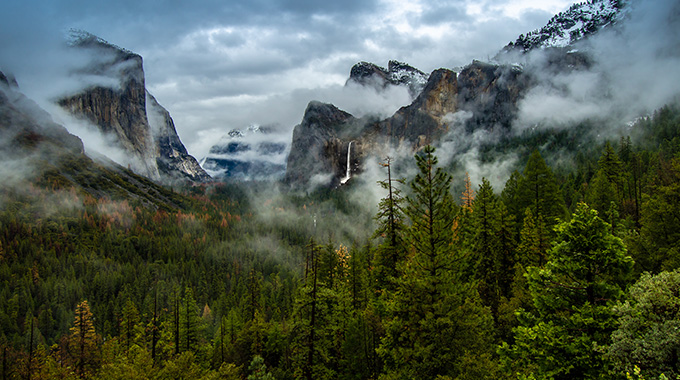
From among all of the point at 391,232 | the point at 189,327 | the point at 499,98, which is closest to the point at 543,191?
the point at 391,232

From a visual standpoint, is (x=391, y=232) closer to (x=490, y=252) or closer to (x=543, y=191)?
(x=490, y=252)

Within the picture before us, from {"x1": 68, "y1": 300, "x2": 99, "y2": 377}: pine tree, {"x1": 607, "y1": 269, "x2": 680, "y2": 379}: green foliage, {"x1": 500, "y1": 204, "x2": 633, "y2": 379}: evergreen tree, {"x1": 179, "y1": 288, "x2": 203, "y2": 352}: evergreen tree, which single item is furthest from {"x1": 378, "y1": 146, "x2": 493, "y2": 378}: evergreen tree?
{"x1": 68, "y1": 300, "x2": 99, "y2": 377}: pine tree

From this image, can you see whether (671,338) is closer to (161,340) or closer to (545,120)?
(161,340)

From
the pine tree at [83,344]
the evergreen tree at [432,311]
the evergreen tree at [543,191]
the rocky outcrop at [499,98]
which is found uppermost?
the rocky outcrop at [499,98]

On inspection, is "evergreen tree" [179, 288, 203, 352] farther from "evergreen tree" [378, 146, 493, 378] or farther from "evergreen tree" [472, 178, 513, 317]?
"evergreen tree" [378, 146, 493, 378]

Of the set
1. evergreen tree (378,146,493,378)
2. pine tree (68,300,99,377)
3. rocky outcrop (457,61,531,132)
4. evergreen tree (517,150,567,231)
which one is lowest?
pine tree (68,300,99,377)

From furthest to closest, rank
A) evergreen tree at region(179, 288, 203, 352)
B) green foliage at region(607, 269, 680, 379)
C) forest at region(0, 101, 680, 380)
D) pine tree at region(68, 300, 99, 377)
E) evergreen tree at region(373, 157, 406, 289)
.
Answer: evergreen tree at region(179, 288, 203, 352) → pine tree at region(68, 300, 99, 377) → evergreen tree at region(373, 157, 406, 289) → forest at region(0, 101, 680, 380) → green foliage at region(607, 269, 680, 379)

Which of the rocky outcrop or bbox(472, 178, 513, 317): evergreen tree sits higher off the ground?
the rocky outcrop

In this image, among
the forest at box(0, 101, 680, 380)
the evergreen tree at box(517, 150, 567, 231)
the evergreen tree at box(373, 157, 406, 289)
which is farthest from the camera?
the evergreen tree at box(517, 150, 567, 231)

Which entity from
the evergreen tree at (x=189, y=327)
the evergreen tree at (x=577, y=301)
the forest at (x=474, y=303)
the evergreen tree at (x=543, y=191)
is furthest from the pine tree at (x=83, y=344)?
the evergreen tree at (x=543, y=191)

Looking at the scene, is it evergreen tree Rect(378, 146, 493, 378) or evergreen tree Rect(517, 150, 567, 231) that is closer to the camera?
evergreen tree Rect(378, 146, 493, 378)

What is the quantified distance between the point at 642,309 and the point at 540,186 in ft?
93.9

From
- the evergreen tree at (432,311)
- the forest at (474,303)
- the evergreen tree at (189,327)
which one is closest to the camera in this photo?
the forest at (474,303)

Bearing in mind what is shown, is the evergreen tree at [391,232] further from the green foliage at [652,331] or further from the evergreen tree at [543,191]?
the evergreen tree at [543,191]
